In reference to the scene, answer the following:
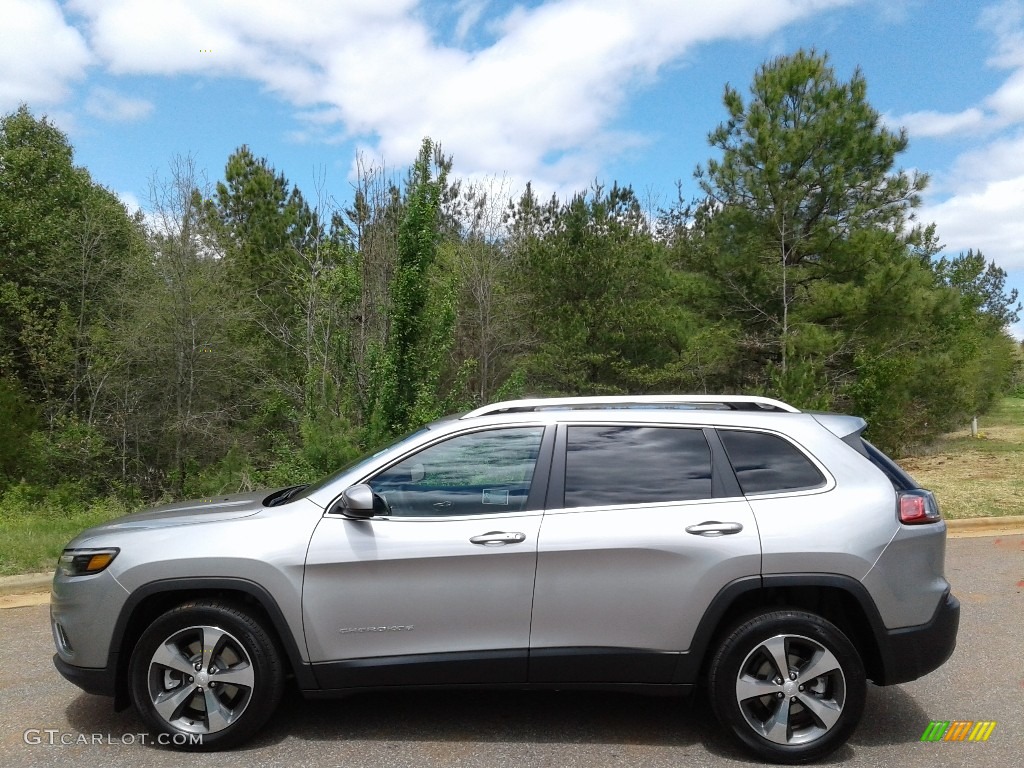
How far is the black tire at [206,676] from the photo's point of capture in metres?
3.81

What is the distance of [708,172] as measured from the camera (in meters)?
19.7

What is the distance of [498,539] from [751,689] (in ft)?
4.36

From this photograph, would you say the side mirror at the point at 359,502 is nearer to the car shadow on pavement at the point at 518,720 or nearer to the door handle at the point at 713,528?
the car shadow on pavement at the point at 518,720

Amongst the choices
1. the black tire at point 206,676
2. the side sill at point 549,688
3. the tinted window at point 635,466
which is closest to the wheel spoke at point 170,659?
the black tire at point 206,676

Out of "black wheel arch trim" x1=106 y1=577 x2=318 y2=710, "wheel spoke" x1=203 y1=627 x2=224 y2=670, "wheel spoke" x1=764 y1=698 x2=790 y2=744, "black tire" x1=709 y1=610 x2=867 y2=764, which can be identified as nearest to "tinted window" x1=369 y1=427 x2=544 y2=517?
"black wheel arch trim" x1=106 y1=577 x2=318 y2=710

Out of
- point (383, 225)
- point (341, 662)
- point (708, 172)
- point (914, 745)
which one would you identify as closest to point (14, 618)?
point (341, 662)

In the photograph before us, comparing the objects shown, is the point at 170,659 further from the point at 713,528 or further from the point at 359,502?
the point at 713,528

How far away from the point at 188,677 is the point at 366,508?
3.84 ft

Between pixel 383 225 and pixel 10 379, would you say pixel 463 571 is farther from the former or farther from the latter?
pixel 10 379

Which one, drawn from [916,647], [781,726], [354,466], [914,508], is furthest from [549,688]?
[914,508]

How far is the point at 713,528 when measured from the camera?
12.4 feet

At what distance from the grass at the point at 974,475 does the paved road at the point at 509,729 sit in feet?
20.4

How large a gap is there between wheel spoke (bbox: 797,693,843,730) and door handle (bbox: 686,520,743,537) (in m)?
→ 0.79

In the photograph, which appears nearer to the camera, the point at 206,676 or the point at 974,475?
the point at 206,676
